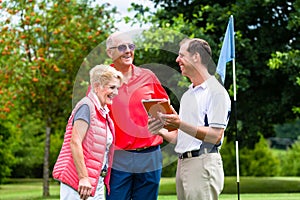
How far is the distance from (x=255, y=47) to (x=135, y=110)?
536 inches

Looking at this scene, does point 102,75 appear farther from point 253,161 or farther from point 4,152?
point 253,161

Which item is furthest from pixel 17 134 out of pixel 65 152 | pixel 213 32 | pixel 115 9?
pixel 65 152

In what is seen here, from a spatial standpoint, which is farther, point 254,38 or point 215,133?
point 254,38

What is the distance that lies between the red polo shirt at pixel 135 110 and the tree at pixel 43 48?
1268 centimetres

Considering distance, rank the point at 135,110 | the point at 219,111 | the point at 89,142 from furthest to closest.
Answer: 1. the point at 135,110
2. the point at 89,142
3. the point at 219,111

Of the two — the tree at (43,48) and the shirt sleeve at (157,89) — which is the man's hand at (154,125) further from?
the tree at (43,48)

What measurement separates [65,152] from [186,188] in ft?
2.80

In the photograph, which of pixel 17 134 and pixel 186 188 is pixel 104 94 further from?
pixel 17 134

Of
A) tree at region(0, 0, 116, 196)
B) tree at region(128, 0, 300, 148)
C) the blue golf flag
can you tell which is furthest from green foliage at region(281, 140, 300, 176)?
the blue golf flag

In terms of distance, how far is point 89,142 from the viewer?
179 inches

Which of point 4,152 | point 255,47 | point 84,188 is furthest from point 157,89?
point 4,152

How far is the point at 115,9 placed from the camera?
19469 mm

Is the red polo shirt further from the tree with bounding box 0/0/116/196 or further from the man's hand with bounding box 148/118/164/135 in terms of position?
the tree with bounding box 0/0/116/196

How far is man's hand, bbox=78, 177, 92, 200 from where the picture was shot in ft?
14.6
